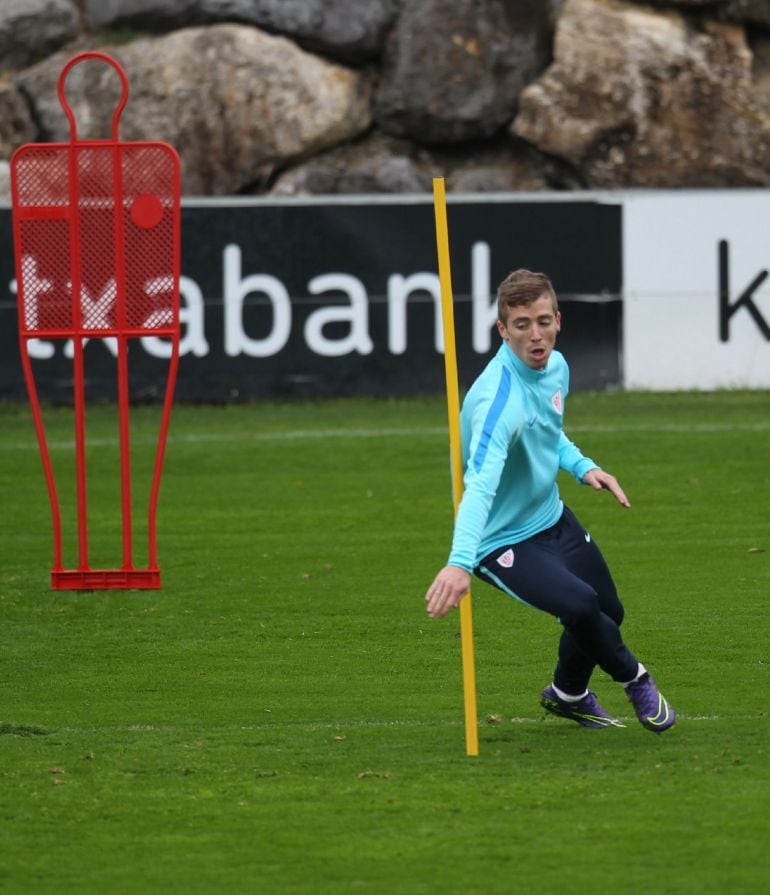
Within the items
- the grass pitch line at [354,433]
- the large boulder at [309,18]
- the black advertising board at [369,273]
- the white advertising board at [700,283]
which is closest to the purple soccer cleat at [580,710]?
the grass pitch line at [354,433]

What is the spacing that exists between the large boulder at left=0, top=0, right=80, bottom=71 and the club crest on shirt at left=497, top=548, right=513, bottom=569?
22.2 metres

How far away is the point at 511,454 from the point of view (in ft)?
21.5

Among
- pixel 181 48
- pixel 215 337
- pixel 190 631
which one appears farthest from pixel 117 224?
pixel 181 48

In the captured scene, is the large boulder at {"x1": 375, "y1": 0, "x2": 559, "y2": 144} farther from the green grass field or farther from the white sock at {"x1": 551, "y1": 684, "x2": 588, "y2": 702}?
the white sock at {"x1": 551, "y1": 684, "x2": 588, "y2": 702}

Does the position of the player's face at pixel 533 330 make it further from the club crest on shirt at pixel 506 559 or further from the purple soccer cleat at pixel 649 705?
the purple soccer cleat at pixel 649 705

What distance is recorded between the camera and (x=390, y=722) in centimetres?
721

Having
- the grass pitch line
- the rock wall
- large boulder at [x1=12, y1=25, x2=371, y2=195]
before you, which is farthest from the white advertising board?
large boulder at [x1=12, y1=25, x2=371, y2=195]

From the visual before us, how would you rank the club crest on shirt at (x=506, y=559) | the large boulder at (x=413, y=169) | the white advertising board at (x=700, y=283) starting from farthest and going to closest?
the large boulder at (x=413, y=169) < the white advertising board at (x=700, y=283) < the club crest on shirt at (x=506, y=559)

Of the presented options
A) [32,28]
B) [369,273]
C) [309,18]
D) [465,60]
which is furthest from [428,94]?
[369,273]

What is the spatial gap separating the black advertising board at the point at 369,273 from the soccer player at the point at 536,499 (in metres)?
12.5

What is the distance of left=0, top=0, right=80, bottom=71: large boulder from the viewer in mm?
27109

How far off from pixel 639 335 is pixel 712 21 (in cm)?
825

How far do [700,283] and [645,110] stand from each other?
19.3 feet

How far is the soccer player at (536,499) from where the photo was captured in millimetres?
6297
